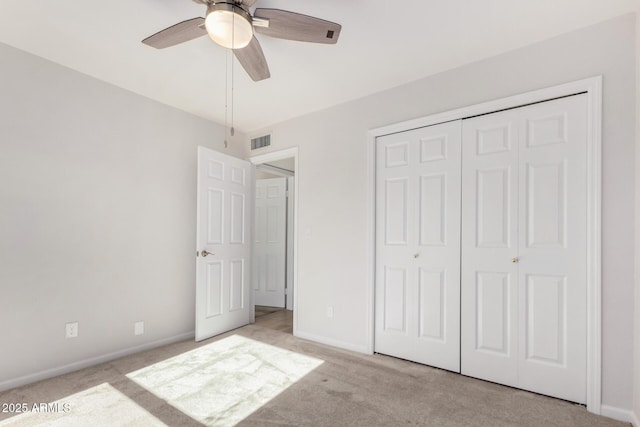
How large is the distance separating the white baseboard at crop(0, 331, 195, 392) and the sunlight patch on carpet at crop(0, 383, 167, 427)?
1.25 ft

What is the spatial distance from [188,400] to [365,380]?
128 cm

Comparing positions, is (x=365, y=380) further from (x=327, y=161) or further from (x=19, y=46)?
(x=19, y=46)

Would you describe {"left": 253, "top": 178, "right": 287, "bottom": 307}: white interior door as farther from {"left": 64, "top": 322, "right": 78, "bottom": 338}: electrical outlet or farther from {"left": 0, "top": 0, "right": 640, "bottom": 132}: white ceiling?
{"left": 64, "top": 322, "right": 78, "bottom": 338}: electrical outlet

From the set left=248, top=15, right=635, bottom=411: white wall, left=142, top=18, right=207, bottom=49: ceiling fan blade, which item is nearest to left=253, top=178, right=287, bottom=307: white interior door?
left=248, top=15, right=635, bottom=411: white wall

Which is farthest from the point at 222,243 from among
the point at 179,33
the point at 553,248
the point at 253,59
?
the point at 553,248

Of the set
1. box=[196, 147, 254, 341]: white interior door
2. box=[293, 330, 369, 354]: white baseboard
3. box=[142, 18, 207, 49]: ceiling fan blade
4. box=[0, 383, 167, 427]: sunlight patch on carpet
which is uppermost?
box=[142, 18, 207, 49]: ceiling fan blade

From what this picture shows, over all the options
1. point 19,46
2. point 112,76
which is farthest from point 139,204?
point 19,46

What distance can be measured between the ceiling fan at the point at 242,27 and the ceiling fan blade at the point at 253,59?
1 centimetres

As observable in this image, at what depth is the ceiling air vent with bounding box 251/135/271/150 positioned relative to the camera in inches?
156

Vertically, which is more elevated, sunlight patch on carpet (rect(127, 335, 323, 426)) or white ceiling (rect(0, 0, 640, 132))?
white ceiling (rect(0, 0, 640, 132))

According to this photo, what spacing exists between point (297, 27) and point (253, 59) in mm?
443

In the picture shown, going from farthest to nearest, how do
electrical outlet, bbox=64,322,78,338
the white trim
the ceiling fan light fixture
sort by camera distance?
1. the white trim
2. electrical outlet, bbox=64,322,78,338
3. the ceiling fan light fixture

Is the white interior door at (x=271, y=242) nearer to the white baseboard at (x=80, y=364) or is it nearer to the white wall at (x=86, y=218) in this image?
Result: the white wall at (x=86, y=218)

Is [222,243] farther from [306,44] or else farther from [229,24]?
[229,24]
